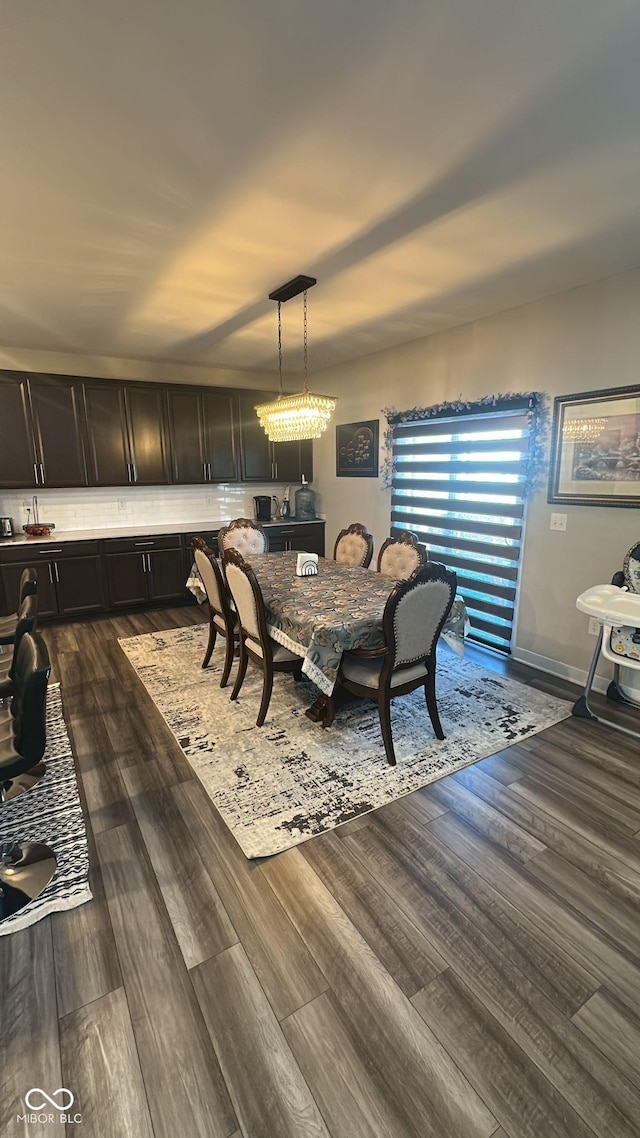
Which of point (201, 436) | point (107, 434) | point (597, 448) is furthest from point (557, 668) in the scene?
point (107, 434)

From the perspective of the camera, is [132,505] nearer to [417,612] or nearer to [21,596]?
[21,596]

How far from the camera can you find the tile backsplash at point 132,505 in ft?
16.3

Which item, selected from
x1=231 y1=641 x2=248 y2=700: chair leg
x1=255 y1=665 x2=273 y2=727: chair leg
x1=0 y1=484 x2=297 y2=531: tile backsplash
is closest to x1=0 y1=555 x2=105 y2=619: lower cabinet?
x1=0 y1=484 x2=297 y2=531: tile backsplash

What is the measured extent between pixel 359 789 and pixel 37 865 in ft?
4.57

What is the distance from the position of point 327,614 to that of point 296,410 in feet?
4.77

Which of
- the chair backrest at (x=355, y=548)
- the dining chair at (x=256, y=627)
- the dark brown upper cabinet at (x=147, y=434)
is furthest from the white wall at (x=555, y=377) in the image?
the dark brown upper cabinet at (x=147, y=434)

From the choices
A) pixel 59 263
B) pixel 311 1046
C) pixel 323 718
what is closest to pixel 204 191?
pixel 59 263

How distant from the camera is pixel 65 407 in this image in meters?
4.68

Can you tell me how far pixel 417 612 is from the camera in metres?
2.40

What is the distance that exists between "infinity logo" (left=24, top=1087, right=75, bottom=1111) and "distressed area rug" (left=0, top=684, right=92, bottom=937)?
0.54 metres

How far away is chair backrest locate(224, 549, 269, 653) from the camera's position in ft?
8.80

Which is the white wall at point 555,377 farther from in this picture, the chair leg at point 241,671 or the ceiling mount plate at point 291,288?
the chair leg at point 241,671

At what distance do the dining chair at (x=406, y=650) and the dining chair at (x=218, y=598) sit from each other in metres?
1.03

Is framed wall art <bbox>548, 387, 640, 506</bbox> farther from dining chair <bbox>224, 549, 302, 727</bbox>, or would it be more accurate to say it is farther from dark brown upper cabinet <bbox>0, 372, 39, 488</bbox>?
dark brown upper cabinet <bbox>0, 372, 39, 488</bbox>
